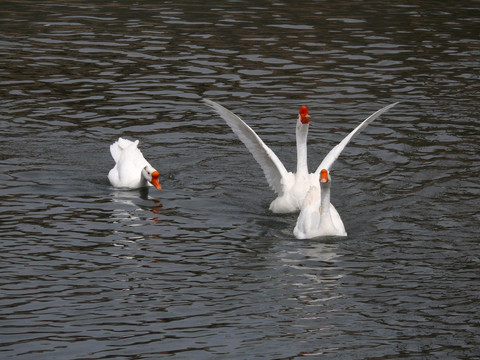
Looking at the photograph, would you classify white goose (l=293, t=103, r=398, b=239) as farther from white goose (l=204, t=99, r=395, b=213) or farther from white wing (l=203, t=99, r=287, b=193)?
white wing (l=203, t=99, r=287, b=193)

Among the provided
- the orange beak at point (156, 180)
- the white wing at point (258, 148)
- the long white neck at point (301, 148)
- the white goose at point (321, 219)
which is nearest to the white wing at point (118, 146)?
the orange beak at point (156, 180)

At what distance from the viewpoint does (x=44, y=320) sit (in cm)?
966

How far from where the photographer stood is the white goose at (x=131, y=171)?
14.5 meters

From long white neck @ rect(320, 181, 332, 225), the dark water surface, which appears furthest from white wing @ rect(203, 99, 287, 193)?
long white neck @ rect(320, 181, 332, 225)

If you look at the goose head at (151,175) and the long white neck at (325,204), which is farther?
the goose head at (151,175)

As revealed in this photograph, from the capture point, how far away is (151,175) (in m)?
14.3

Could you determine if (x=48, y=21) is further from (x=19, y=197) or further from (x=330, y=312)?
(x=330, y=312)

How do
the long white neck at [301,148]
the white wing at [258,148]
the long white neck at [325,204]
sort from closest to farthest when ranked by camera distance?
the long white neck at [325,204], the white wing at [258,148], the long white neck at [301,148]

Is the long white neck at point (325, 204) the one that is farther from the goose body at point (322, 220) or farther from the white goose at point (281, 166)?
the white goose at point (281, 166)

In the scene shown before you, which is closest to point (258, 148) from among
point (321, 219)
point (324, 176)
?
point (324, 176)

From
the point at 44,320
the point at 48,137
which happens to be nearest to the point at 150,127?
the point at 48,137

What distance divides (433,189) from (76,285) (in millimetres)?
5755

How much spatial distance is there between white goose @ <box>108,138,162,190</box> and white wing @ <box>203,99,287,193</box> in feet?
4.56

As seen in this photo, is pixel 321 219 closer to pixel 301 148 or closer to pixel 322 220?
pixel 322 220
